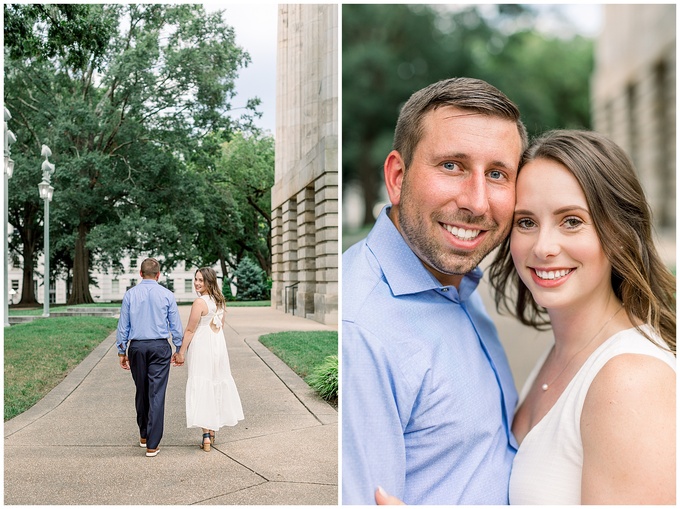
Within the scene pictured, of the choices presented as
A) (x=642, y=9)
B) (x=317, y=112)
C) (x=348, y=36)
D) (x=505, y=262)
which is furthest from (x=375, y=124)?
(x=505, y=262)

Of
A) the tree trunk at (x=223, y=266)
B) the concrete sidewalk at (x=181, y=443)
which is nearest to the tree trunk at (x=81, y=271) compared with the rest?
the concrete sidewalk at (x=181, y=443)

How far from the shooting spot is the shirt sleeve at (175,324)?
3.38 metres

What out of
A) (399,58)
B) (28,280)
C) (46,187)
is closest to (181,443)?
Answer: (28,280)

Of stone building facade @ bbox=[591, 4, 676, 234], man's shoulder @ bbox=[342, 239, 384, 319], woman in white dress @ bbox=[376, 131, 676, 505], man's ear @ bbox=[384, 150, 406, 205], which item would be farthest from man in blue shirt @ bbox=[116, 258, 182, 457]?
stone building facade @ bbox=[591, 4, 676, 234]

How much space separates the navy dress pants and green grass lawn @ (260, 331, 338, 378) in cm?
52

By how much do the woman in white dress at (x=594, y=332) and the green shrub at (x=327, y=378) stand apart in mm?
1130

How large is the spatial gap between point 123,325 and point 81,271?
13.9 inches

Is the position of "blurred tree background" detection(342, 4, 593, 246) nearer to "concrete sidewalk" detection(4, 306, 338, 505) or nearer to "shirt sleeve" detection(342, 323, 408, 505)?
"concrete sidewalk" detection(4, 306, 338, 505)

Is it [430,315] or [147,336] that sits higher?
[430,315]

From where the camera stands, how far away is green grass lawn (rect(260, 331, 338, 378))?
3387 millimetres

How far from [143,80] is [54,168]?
2.14 ft

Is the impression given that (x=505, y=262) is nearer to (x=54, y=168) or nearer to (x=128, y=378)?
(x=128, y=378)

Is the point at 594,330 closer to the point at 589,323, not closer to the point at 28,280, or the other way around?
the point at 589,323

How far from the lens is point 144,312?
3.34m
